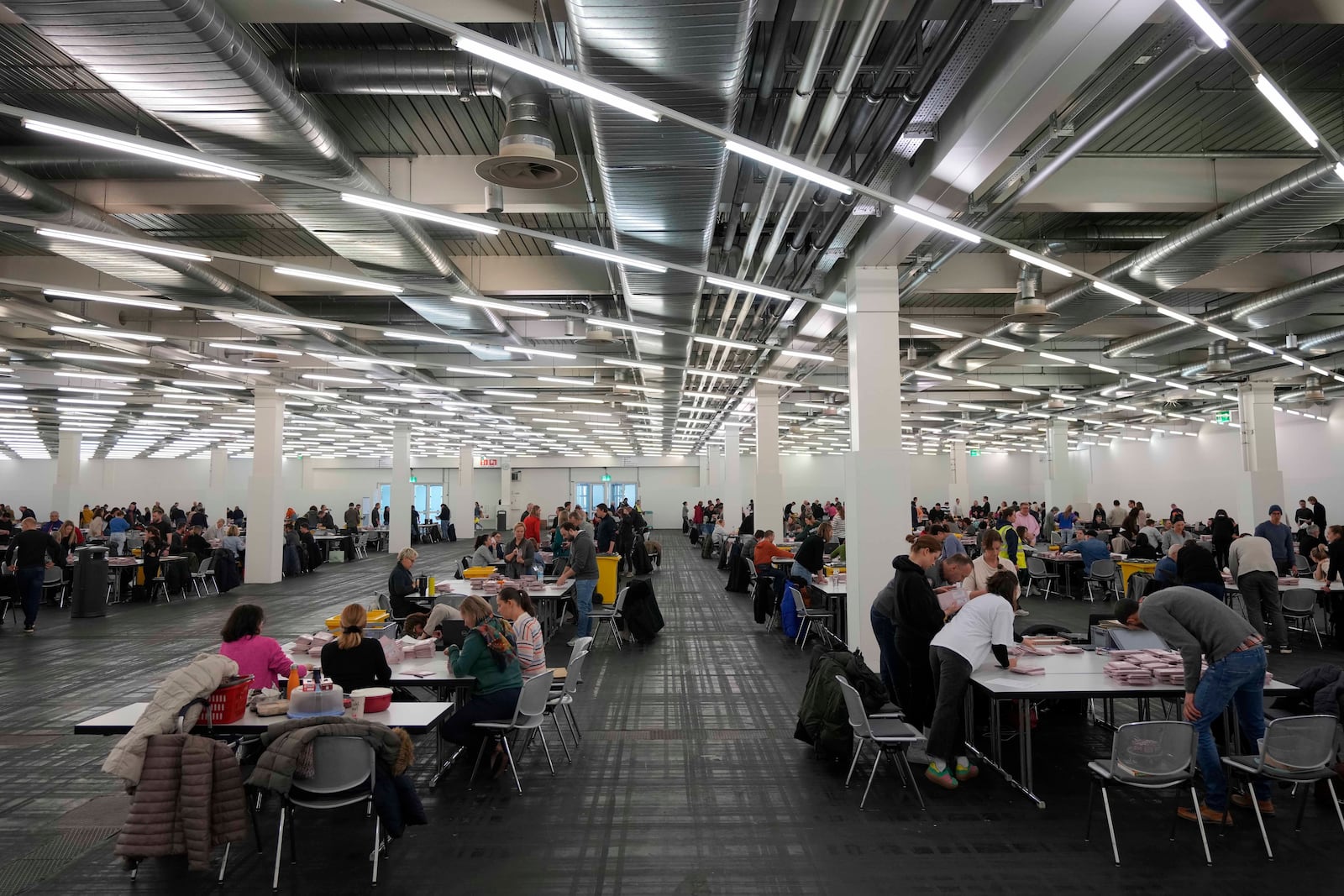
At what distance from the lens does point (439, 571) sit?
17.2 metres

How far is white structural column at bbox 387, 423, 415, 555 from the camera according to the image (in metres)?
22.4

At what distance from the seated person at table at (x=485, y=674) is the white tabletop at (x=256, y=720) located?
1.68ft

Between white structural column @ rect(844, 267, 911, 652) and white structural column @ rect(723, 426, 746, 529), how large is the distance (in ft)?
36.7

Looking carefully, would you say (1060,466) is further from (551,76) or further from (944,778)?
(551,76)

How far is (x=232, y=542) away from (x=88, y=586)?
379cm

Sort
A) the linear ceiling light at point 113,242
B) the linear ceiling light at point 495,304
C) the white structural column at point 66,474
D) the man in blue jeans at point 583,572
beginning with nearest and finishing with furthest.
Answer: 1. the linear ceiling light at point 113,242
2. the linear ceiling light at point 495,304
3. the man in blue jeans at point 583,572
4. the white structural column at point 66,474

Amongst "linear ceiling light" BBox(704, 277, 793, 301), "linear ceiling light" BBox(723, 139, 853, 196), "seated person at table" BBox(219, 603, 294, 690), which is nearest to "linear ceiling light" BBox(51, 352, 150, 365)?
"seated person at table" BBox(219, 603, 294, 690)

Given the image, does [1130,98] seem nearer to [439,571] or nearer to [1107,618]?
[1107,618]

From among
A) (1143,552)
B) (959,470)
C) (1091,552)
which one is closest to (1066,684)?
(1143,552)

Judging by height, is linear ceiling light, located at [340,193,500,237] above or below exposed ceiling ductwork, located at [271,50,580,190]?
below

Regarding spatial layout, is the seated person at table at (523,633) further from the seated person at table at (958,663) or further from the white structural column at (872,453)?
the white structural column at (872,453)

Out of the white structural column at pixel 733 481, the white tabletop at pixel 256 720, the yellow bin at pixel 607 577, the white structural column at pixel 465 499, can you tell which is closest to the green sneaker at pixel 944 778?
the white tabletop at pixel 256 720

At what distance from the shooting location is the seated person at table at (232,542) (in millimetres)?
15375

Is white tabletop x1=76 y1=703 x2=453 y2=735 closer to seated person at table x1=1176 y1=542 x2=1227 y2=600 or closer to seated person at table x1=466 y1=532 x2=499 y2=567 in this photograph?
seated person at table x1=1176 y1=542 x2=1227 y2=600
